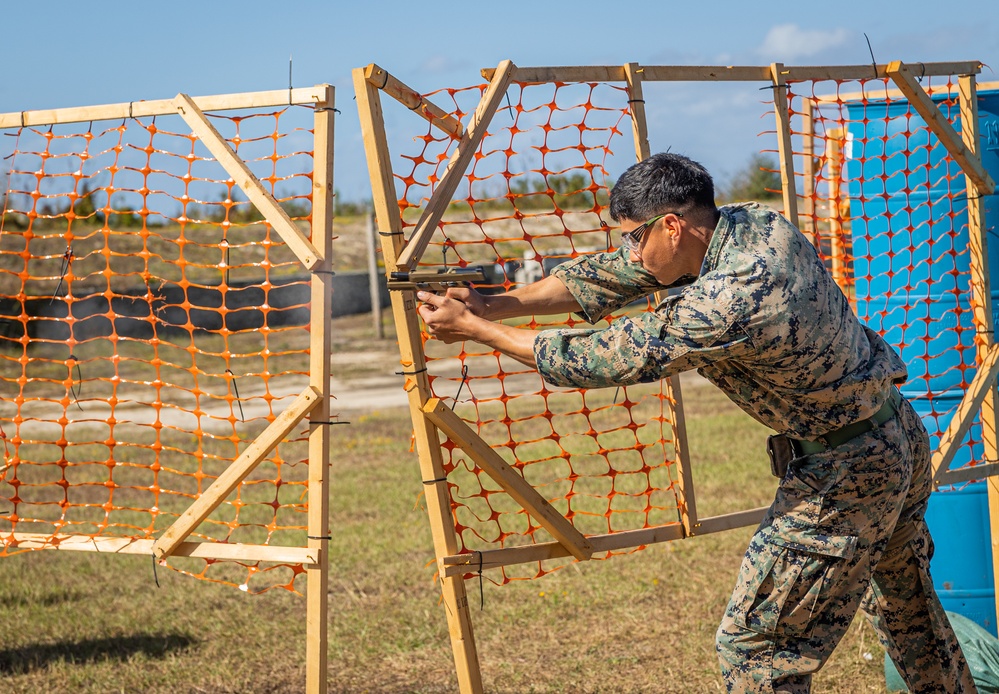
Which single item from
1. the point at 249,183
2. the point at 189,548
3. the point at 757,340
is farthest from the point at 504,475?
the point at 249,183

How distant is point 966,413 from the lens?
4691 mm

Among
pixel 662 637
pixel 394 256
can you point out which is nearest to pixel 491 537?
pixel 662 637

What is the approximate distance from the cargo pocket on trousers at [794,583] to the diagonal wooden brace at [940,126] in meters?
2.35

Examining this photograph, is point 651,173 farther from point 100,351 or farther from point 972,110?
point 100,351

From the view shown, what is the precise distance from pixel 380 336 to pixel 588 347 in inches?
735

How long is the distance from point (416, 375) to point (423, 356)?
3.1 inches

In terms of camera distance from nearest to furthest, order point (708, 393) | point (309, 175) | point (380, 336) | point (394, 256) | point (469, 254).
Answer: point (394, 256), point (309, 175), point (708, 393), point (380, 336), point (469, 254)

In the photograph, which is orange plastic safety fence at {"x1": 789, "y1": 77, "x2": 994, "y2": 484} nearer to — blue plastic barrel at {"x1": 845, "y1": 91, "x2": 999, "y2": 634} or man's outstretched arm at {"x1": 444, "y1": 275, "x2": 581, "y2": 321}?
blue plastic barrel at {"x1": 845, "y1": 91, "x2": 999, "y2": 634}

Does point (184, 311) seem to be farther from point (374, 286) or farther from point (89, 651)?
point (89, 651)

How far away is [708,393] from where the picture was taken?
13.6m

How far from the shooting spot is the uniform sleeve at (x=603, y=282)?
140 inches

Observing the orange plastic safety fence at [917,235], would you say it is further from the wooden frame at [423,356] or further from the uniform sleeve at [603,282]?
the uniform sleeve at [603,282]

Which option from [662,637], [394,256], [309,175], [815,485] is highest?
[309,175]

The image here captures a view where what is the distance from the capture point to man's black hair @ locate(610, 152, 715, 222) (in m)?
3.12
